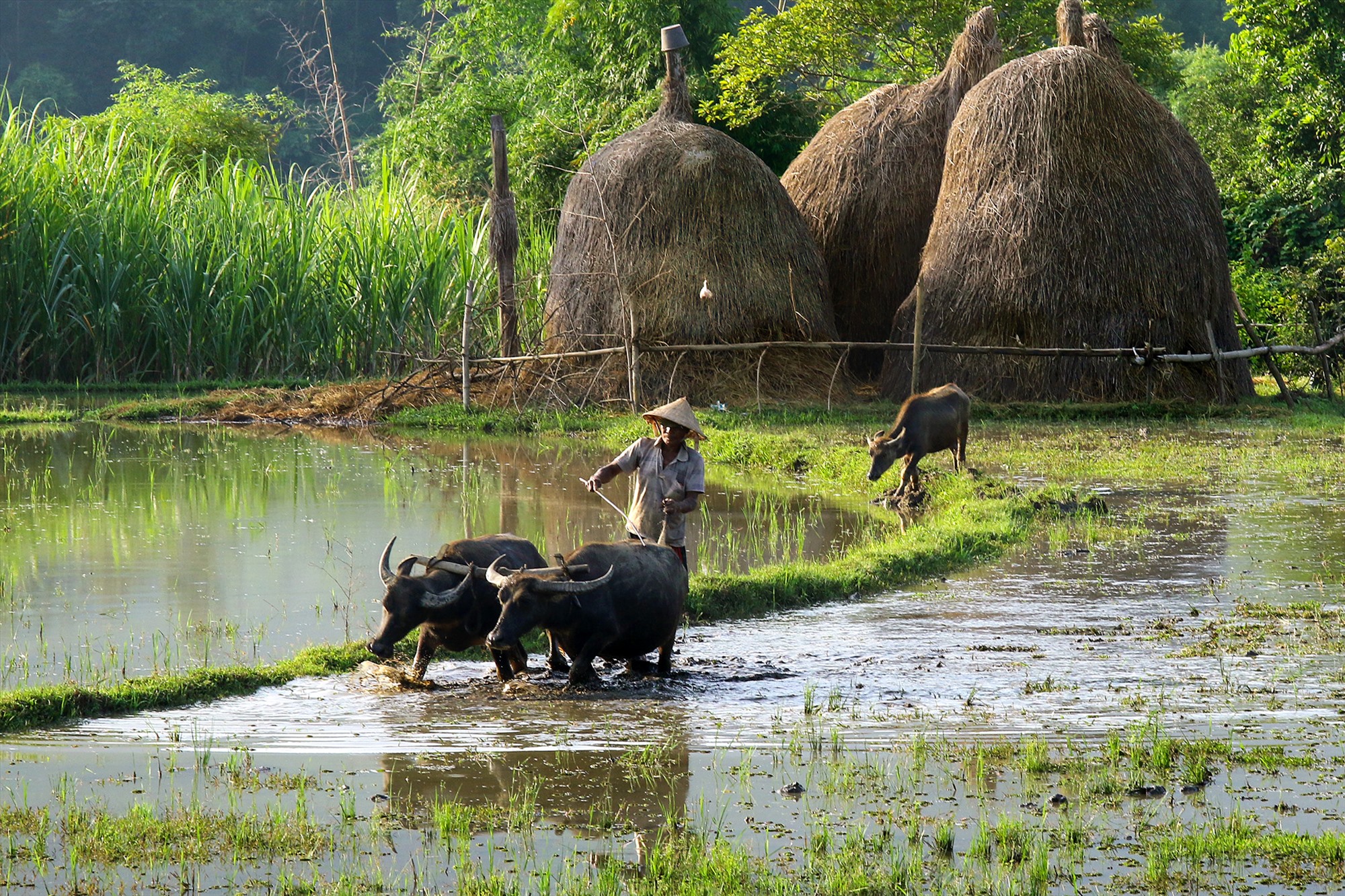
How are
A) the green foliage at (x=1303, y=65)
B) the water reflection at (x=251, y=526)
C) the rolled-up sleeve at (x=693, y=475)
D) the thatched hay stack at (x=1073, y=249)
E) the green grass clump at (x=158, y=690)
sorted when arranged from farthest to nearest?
the green foliage at (x=1303, y=65)
the thatched hay stack at (x=1073, y=249)
the rolled-up sleeve at (x=693, y=475)
the water reflection at (x=251, y=526)
the green grass clump at (x=158, y=690)

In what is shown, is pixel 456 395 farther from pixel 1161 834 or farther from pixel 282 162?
pixel 282 162

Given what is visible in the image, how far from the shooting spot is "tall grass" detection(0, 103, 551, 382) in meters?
17.3

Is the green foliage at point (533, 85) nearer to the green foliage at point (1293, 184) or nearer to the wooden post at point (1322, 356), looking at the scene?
the green foliage at point (1293, 184)

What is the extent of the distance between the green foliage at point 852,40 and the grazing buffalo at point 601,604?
1848 centimetres

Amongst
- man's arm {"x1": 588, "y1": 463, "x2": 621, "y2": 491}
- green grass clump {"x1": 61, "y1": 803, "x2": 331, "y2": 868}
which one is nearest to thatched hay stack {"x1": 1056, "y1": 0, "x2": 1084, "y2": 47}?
man's arm {"x1": 588, "y1": 463, "x2": 621, "y2": 491}

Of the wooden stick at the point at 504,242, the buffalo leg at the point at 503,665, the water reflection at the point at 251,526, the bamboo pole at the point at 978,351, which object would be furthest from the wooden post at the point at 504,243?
the buffalo leg at the point at 503,665

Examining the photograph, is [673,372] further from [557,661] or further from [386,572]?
[386,572]

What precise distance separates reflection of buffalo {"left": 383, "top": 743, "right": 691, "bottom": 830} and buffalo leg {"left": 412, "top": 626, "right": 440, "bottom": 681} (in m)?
0.98

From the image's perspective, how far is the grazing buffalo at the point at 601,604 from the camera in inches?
214

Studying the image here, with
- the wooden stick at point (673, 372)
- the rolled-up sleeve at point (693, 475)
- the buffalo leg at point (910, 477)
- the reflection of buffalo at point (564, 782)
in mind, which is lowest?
the reflection of buffalo at point (564, 782)

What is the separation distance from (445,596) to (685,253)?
11.5 metres

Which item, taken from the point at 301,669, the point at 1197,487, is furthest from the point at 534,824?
the point at 1197,487

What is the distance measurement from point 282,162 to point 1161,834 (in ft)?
139

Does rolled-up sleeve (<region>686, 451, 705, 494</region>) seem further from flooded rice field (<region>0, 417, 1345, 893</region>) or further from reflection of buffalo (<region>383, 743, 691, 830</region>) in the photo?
reflection of buffalo (<region>383, 743, 691, 830</region>)
